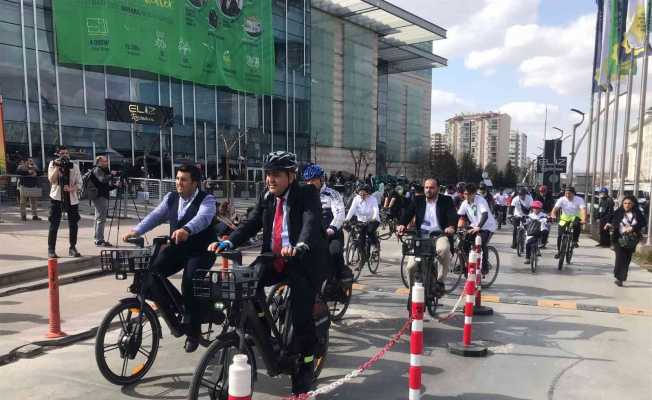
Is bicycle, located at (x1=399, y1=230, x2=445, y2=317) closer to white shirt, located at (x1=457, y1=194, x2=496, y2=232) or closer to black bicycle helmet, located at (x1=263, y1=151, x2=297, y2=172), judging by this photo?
white shirt, located at (x1=457, y1=194, x2=496, y2=232)

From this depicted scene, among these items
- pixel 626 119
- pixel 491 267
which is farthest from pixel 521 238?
pixel 626 119

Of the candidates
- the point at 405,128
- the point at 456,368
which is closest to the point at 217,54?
the point at 456,368

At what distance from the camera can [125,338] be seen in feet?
13.8

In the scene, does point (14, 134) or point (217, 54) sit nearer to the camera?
point (14, 134)

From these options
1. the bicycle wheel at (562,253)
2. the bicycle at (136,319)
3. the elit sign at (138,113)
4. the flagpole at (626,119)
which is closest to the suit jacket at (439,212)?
the bicycle at (136,319)

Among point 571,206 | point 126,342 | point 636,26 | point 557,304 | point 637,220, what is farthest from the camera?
point 636,26

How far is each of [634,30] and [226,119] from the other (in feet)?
87.6

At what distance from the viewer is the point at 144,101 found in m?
29.9

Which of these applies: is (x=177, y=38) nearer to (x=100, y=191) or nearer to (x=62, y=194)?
(x=100, y=191)

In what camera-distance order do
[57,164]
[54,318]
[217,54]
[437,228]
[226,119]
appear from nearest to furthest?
[54,318] < [437,228] < [57,164] < [217,54] < [226,119]

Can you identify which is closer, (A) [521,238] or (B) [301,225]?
(B) [301,225]

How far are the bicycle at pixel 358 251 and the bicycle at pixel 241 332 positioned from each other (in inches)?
208

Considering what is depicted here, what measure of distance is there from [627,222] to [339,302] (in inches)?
242

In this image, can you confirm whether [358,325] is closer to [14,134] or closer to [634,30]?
[634,30]
